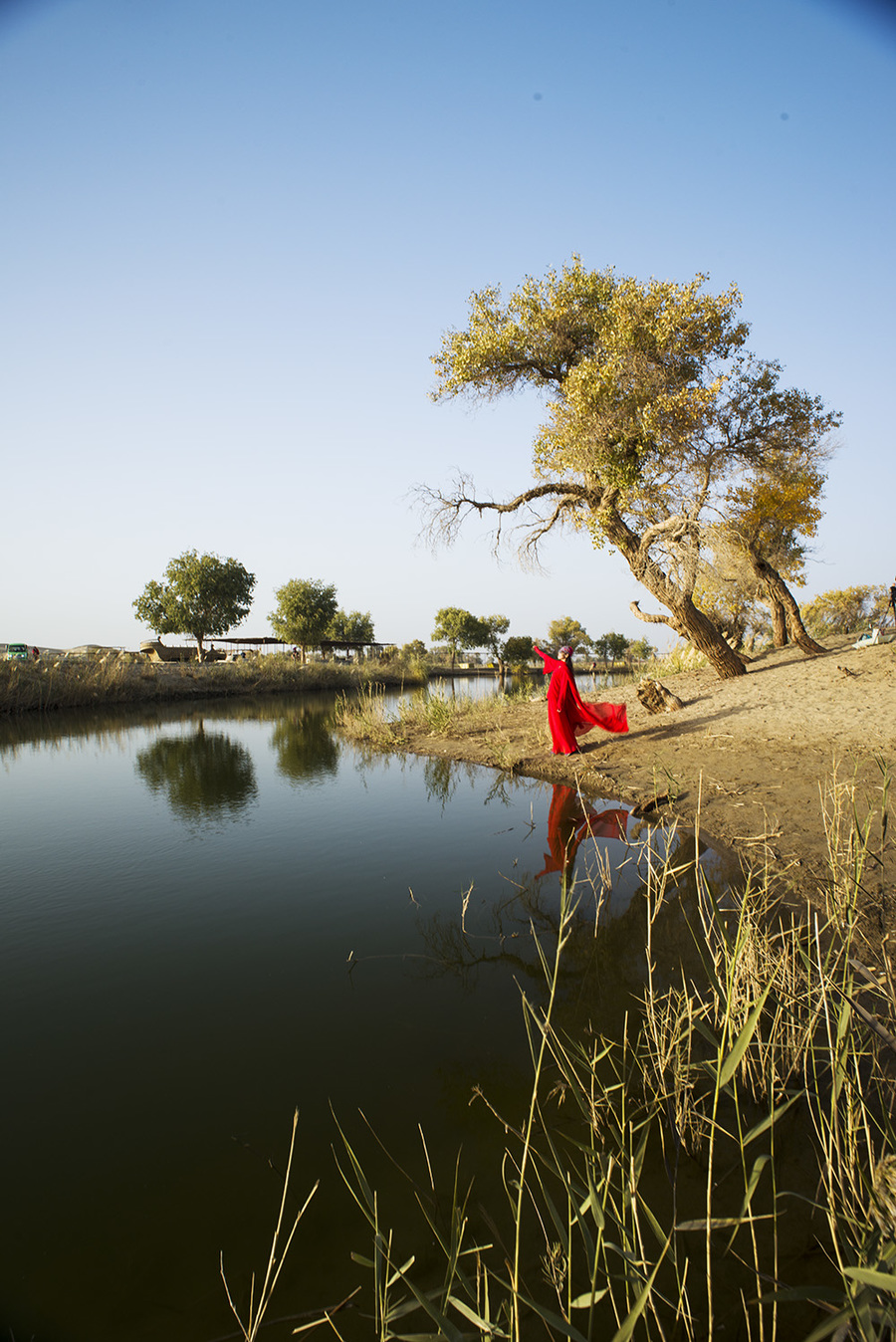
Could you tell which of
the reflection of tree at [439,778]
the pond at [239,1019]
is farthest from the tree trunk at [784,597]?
the pond at [239,1019]

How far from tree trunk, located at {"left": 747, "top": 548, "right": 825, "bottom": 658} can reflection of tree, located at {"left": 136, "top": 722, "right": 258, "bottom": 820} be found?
1294 centimetres

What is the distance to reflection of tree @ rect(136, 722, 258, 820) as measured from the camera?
8930 millimetres

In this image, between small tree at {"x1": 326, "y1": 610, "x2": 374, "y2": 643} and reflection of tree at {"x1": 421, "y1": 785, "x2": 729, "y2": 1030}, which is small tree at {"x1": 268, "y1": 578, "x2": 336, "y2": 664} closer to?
small tree at {"x1": 326, "y1": 610, "x2": 374, "y2": 643}

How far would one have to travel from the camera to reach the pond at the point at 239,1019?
7.54ft

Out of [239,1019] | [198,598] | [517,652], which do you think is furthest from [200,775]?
[517,652]

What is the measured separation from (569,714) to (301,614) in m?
49.7

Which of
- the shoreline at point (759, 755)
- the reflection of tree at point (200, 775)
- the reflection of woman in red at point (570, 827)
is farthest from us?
the reflection of tree at point (200, 775)

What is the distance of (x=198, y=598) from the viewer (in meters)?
54.0

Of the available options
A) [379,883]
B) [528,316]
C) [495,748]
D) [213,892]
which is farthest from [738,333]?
[213,892]

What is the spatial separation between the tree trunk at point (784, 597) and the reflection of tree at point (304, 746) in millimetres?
11311

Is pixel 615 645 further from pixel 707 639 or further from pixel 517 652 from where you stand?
pixel 707 639

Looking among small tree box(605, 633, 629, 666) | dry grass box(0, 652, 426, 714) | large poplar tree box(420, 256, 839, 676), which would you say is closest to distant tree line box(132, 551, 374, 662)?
dry grass box(0, 652, 426, 714)

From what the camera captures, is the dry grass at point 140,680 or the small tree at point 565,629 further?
the small tree at point 565,629

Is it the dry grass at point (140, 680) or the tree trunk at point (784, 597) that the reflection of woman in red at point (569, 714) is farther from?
the dry grass at point (140, 680)
